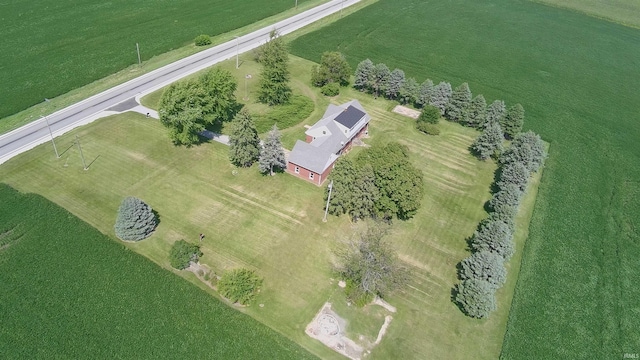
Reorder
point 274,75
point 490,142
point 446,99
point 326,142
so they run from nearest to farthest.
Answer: point 326,142
point 490,142
point 274,75
point 446,99

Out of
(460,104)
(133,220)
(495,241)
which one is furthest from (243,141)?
(460,104)

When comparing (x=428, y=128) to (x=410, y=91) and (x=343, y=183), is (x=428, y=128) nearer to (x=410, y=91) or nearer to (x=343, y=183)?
(x=410, y=91)

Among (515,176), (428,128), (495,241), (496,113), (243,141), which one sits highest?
(496,113)

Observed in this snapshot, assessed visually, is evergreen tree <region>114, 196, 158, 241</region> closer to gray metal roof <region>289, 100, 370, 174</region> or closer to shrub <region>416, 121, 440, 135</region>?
gray metal roof <region>289, 100, 370, 174</region>

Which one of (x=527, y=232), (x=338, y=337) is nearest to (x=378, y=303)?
(x=338, y=337)

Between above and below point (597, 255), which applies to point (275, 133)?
above

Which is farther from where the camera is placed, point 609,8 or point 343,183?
point 609,8

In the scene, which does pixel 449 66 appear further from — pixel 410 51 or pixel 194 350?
pixel 194 350
